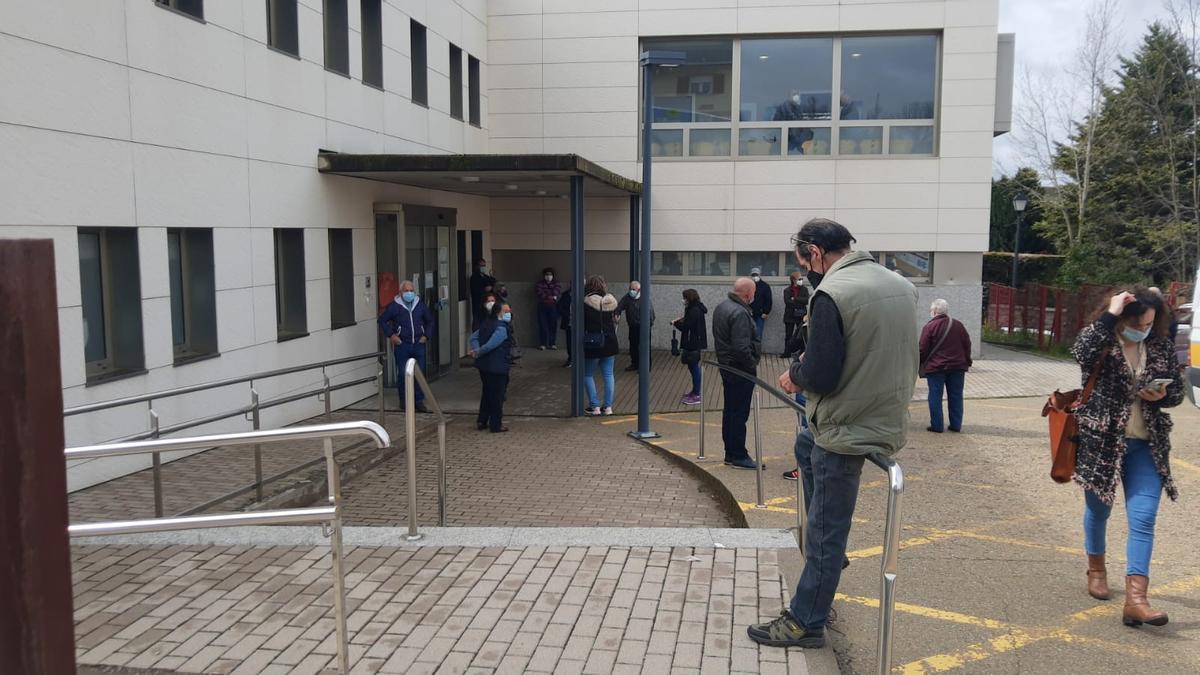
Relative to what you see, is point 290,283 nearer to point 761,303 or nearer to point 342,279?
point 342,279

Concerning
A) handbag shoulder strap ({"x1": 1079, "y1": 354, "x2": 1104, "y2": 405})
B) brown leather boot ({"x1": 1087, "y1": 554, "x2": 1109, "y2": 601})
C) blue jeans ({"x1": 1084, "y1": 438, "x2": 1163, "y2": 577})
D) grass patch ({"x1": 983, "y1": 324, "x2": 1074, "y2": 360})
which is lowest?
grass patch ({"x1": 983, "y1": 324, "x2": 1074, "y2": 360})

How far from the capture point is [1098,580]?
5254mm

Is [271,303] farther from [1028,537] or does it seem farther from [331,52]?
[1028,537]

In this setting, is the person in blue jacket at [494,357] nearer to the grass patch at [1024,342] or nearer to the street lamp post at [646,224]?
the street lamp post at [646,224]

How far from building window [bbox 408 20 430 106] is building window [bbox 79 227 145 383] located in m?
7.74

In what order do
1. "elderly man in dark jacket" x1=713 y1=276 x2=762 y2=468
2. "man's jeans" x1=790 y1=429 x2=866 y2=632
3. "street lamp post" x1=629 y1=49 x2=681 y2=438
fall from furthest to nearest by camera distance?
1. "street lamp post" x1=629 y1=49 x2=681 y2=438
2. "elderly man in dark jacket" x1=713 y1=276 x2=762 y2=468
3. "man's jeans" x1=790 y1=429 x2=866 y2=632

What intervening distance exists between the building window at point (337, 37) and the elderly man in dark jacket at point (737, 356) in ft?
23.3

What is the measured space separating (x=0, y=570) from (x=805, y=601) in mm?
3048

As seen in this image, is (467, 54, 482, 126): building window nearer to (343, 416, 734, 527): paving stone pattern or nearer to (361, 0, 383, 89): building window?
(361, 0, 383, 89): building window

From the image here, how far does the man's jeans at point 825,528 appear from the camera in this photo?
396 centimetres

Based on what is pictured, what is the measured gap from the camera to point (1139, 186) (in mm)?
33875

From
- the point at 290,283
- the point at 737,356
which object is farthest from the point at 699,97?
the point at 737,356

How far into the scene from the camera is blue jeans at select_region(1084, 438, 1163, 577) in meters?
4.83

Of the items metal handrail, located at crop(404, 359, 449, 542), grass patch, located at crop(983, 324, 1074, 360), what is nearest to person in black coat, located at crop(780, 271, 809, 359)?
grass patch, located at crop(983, 324, 1074, 360)
